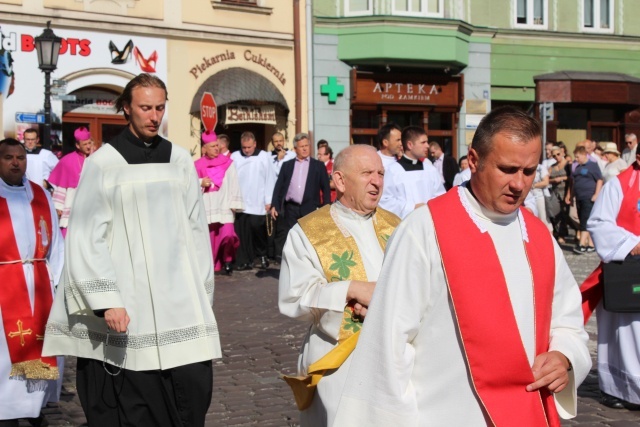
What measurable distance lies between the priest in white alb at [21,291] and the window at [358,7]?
2090cm

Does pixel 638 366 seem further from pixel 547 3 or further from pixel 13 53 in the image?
pixel 547 3

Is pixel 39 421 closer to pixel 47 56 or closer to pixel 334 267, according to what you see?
pixel 334 267

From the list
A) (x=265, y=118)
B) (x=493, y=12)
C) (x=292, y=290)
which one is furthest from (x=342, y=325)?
(x=493, y=12)

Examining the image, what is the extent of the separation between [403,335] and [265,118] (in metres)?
22.2

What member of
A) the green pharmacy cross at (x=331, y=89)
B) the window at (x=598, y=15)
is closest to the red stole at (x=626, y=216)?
the green pharmacy cross at (x=331, y=89)

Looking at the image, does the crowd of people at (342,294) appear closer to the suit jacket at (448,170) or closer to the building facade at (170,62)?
the suit jacket at (448,170)

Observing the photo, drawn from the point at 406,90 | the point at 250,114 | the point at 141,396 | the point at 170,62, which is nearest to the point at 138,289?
the point at 141,396

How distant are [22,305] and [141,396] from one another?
2.08 meters

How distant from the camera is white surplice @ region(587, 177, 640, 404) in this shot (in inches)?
307

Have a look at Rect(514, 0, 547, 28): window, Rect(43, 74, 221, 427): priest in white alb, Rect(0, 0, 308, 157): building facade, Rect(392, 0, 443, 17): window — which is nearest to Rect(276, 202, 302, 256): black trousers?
Rect(0, 0, 308, 157): building facade

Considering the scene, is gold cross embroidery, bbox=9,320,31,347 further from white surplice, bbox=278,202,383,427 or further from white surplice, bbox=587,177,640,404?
white surplice, bbox=587,177,640,404

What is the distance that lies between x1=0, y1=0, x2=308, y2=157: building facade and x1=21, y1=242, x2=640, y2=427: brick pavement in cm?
880

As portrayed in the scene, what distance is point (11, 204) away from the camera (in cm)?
714

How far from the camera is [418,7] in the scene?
27938mm
